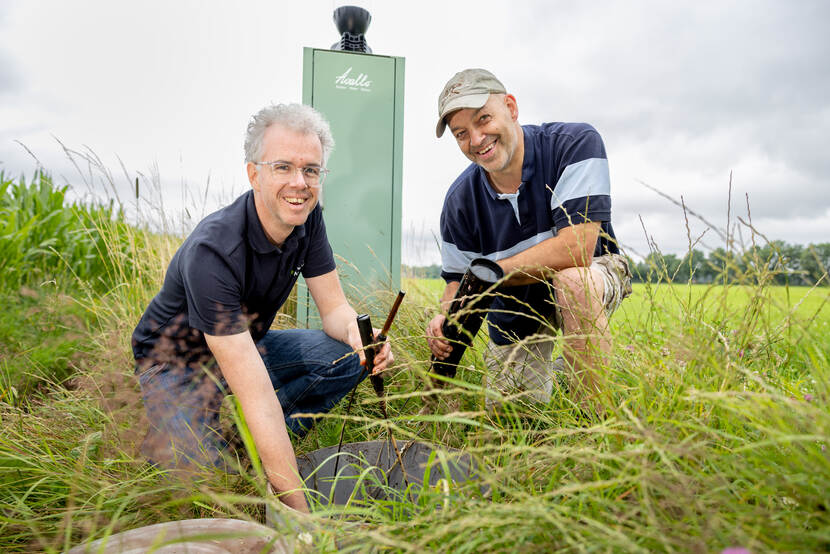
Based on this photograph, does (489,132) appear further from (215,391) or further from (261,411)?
(215,391)

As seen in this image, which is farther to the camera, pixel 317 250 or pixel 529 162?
pixel 529 162

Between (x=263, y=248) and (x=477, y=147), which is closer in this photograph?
(x=263, y=248)

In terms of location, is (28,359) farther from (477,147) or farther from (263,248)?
(477,147)

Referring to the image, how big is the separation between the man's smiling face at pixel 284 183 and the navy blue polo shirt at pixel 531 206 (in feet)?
2.96

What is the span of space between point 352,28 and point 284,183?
249cm

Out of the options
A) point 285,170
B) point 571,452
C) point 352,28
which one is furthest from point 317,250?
point 352,28

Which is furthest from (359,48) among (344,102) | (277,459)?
(277,459)

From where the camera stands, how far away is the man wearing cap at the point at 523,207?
6.45ft

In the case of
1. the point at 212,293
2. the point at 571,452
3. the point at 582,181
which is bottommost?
the point at 571,452

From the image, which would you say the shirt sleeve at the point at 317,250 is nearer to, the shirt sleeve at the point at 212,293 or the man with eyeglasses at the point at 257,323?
the man with eyeglasses at the point at 257,323

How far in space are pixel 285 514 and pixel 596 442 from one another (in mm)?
770

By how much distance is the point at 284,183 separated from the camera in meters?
1.78

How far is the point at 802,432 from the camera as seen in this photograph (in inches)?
34.5

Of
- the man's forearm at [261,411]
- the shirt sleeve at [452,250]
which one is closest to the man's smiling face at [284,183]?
the man's forearm at [261,411]
